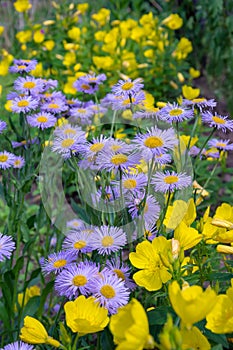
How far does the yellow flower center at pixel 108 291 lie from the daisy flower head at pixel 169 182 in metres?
0.21

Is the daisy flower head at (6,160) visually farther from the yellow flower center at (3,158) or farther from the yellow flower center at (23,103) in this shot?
the yellow flower center at (23,103)

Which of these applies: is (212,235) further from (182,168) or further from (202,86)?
(202,86)

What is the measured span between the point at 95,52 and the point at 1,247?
95.6 inches

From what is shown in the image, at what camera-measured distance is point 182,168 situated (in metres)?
1.18

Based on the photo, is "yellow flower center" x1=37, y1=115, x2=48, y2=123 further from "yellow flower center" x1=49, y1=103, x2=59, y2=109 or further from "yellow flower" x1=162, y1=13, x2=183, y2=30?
"yellow flower" x1=162, y1=13, x2=183, y2=30

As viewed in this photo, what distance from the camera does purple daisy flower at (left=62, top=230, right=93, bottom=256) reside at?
1.06m

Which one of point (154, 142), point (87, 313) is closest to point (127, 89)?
point (154, 142)

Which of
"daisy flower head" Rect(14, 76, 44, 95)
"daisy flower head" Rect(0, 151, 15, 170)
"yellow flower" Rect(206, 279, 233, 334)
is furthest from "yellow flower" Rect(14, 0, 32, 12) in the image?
"yellow flower" Rect(206, 279, 233, 334)

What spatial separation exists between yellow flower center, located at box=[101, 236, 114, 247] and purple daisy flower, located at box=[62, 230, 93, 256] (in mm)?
42

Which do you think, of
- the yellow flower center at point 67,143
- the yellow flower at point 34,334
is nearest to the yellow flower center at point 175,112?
the yellow flower center at point 67,143

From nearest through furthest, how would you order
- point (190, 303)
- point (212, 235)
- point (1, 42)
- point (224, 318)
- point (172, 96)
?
point (190, 303) < point (224, 318) < point (212, 235) < point (172, 96) < point (1, 42)

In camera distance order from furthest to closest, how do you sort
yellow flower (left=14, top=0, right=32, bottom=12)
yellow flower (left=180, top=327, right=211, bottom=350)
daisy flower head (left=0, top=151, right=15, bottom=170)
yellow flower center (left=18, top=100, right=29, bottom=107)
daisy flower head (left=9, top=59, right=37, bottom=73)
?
yellow flower (left=14, top=0, right=32, bottom=12) < daisy flower head (left=9, top=59, right=37, bottom=73) < yellow flower center (left=18, top=100, right=29, bottom=107) < daisy flower head (left=0, top=151, right=15, bottom=170) < yellow flower (left=180, top=327, right=211, bottom=350)

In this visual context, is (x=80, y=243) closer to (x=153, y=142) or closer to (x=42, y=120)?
(x=153, y=142)

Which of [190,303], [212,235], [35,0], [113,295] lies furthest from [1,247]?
[35,0]
